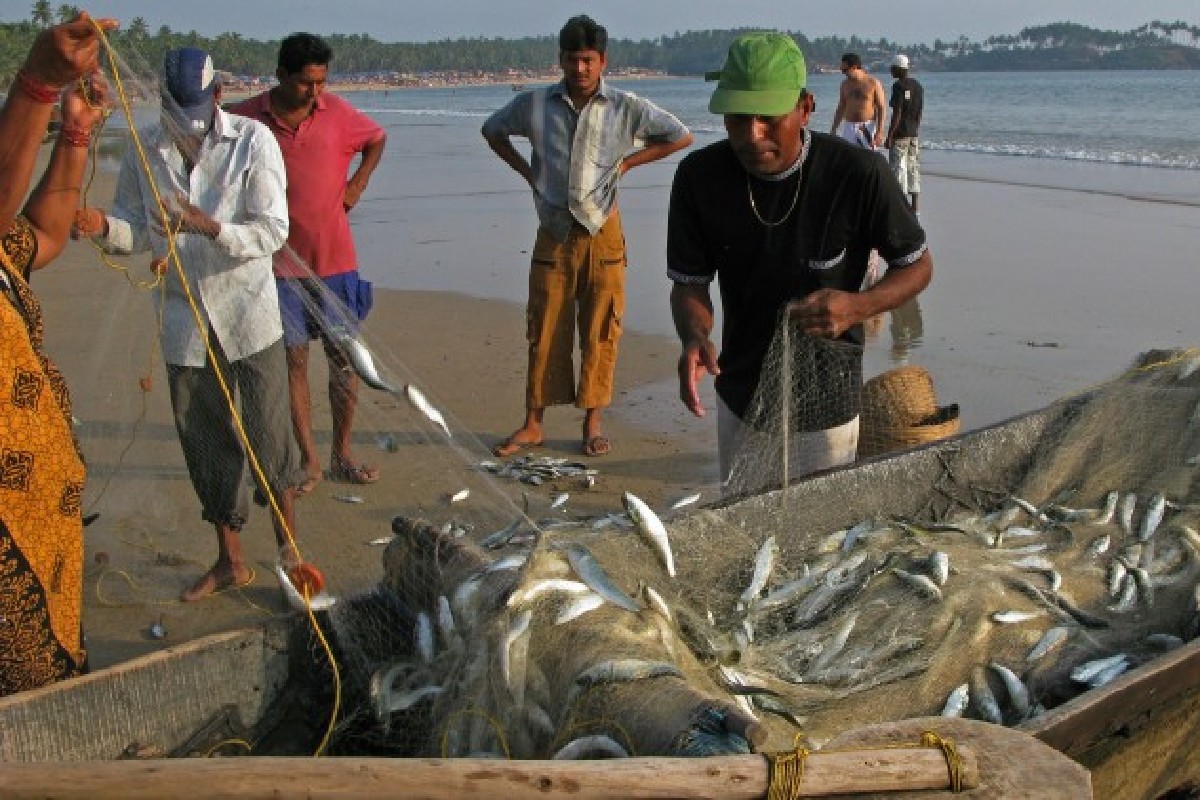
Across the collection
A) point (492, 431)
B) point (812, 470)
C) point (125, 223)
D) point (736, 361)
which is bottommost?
point (492, 431)

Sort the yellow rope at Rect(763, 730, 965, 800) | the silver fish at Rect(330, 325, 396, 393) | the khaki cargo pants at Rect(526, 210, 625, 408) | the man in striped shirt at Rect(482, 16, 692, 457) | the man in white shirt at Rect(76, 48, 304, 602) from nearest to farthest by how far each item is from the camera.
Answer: the yellow rope at Rect(763, 730, 965, 800) → the silver fish at Rect(330, 325, 396, 393) → the man in white shirt at Rect(76, 48, 304, 602) → the man in striped shirt at Rect(482, 16, 692, 457) → the khaki cargo pants at Rect(526, 210, 625, 408)

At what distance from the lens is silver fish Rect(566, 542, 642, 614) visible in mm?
3980

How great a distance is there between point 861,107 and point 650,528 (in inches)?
444

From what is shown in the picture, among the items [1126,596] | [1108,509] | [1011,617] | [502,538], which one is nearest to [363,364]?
[502,538]

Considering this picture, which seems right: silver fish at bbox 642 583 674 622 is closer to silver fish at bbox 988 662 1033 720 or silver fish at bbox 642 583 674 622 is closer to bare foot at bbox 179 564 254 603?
silver fish at bbox 988 662 1033 720

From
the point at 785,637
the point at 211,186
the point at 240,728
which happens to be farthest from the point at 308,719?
the point at 211,186

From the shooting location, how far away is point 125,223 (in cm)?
544

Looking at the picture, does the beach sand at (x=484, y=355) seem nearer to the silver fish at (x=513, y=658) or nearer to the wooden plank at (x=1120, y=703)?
the silver fish at (x=513, y=658)

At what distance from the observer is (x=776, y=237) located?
514 cm

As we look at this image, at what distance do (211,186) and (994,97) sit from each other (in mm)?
61843

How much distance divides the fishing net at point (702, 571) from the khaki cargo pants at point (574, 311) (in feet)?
4.26

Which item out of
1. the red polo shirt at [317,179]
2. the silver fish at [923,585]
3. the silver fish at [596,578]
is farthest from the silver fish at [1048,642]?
the red polo shirt at [317,179]

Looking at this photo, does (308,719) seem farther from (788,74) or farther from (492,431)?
(492,431)

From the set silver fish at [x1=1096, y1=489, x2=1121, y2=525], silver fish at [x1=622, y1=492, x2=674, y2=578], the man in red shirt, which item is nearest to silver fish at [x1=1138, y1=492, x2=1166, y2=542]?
silver fish at [x1=1096, y1=489, x2=1121, y2=525]
